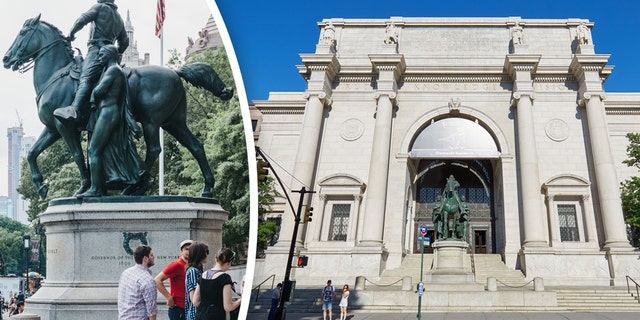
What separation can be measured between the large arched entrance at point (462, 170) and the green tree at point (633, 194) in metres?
8.75

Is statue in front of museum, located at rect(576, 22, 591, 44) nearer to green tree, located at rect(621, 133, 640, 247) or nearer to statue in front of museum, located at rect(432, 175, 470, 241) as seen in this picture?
green tree, located at rect(621, 133, 640, 247)

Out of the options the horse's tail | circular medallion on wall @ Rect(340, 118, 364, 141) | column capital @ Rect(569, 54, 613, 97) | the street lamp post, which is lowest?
the street lamp post

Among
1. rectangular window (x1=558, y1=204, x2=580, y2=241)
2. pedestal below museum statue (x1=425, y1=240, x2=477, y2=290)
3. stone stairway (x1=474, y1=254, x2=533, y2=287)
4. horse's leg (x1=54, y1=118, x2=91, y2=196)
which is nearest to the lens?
horse's leg (x1=54, y1=118, x2=91, y2=196)

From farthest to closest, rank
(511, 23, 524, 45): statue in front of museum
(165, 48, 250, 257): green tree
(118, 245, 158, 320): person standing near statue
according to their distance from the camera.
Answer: (511, 23, 524, 45): statue in front of museum
(118, 245, 158, 320): person standing near statue
(165, 48, 250, 257): green tree

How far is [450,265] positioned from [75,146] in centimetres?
3102

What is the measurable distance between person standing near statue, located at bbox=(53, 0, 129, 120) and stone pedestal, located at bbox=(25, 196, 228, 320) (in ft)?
2.76

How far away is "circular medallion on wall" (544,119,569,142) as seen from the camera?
47469 mm

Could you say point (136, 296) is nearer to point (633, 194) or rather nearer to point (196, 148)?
point (196, 148)

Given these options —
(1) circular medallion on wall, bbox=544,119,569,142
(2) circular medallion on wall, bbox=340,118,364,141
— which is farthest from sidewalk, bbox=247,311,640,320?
(2) circular medallion on wall, bbox=340,118,364,141

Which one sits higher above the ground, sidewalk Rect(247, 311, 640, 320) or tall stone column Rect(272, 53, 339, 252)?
tall stone column Rect(272, 53, 339, 252)

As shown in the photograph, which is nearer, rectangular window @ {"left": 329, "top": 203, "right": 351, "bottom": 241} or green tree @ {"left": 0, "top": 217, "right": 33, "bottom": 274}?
green tree @ {"left": 0, "top": 217, "right": 33, "bottom": 274}

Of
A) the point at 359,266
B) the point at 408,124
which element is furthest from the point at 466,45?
the point at 359,266

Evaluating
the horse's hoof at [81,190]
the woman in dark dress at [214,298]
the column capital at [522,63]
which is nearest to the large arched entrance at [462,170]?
the column capital at [522,63]

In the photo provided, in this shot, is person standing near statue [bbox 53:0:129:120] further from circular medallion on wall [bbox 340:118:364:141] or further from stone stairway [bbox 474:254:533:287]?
circular medallion on wall [bbox 340:118:364:141]
